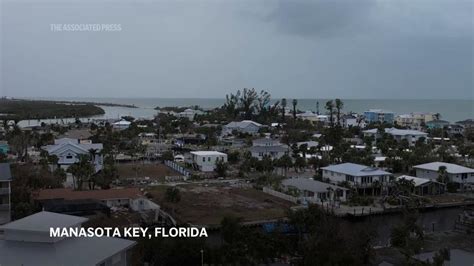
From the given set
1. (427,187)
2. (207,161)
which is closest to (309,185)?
(427,187)

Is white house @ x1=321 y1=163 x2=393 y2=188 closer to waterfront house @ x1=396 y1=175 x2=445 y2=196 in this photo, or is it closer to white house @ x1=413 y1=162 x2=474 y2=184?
waterfront house @ x1=396 y1=175 x2=445 y2=196

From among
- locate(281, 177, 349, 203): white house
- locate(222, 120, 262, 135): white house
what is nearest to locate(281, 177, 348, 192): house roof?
locate(281, 177, 349, 203): white house

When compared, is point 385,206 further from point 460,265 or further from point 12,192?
point 12,192

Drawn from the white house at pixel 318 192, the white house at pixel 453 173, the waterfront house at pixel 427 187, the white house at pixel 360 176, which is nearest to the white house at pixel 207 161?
the white house at pixel 360 176

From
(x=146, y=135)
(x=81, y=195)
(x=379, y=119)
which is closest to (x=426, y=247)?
(x=81, y=195)

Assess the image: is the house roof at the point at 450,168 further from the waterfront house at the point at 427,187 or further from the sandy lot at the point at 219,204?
the sandy lot at the point at 219,204

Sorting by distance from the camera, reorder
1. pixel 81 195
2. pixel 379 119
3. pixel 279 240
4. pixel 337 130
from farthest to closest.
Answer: pixel 379 119, pixel 337 130, pixel 81 195, pixel 279 240

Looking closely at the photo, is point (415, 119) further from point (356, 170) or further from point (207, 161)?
point (356, 170)
